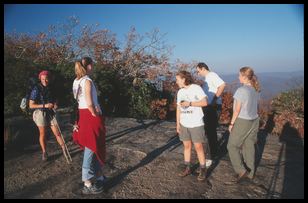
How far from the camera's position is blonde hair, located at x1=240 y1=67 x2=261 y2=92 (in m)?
4.03

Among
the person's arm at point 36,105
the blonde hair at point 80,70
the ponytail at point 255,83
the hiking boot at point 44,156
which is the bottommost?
the hiking boot at point 44,156

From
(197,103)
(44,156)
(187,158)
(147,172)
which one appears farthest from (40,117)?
(197,103)

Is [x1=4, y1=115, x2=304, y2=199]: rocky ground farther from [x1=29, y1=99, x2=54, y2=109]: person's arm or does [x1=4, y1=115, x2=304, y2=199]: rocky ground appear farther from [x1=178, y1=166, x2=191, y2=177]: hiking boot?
[x1=29, y1=99, x2=54, y2=109]: person's arm

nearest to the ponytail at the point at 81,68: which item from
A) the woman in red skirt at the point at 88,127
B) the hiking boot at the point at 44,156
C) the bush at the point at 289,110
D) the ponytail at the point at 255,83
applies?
the woman in red skirt at the point at 88,127

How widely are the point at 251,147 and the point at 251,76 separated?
1050mm

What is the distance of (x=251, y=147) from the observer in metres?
4.21

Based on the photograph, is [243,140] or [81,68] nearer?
→ [81,68]

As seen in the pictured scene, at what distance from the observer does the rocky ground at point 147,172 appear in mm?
3891

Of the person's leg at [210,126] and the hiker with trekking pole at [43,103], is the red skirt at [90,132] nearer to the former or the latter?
the hiker with trekking pole at [43,103]

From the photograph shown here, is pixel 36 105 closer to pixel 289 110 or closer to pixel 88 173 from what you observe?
pixel 88 173

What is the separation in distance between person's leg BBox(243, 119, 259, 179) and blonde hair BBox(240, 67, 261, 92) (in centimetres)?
50

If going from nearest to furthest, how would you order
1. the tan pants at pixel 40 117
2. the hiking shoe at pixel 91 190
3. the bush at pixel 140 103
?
the hiking shoe at pixel 91 190
the tan pants at pixel 40 117
the bush at pixel 140 103
